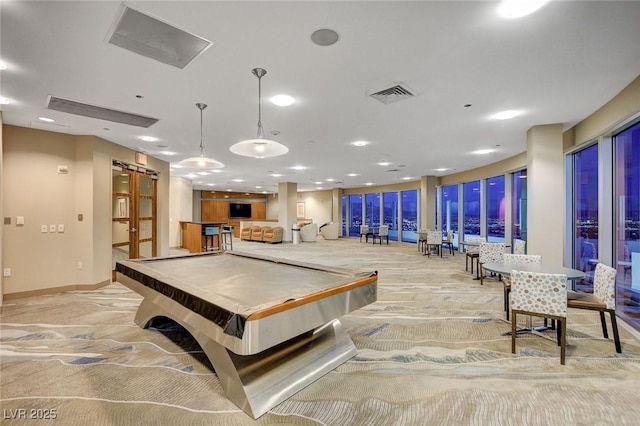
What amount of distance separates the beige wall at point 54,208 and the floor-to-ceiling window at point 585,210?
8.70 meters

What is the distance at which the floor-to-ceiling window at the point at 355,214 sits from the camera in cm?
1731

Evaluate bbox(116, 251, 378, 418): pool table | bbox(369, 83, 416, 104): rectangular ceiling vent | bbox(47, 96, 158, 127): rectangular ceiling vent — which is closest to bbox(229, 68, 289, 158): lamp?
bbox(116, 251, 378, 418): pool table

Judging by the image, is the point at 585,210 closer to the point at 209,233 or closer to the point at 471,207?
the point at 471,207

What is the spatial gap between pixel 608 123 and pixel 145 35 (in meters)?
5.56

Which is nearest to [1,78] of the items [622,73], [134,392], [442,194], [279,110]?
[279,110]

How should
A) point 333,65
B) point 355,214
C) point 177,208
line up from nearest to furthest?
point 333,65 → point 177,208 → point 355,214

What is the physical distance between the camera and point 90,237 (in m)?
5.43

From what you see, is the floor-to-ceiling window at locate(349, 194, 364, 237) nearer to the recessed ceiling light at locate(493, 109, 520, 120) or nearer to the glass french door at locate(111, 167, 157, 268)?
the glass french door at locate(111, 167, 157, 268)

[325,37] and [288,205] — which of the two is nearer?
[325,37]

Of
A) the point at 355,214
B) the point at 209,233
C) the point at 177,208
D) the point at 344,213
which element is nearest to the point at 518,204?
the point at 209,233

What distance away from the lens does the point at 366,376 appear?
2.61 metres

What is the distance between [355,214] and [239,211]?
296 inches

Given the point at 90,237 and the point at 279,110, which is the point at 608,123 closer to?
the point at 279,110

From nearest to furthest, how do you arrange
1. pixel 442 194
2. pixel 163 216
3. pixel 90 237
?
pixel 90 237, pixel 163 216, pixel 442 194
